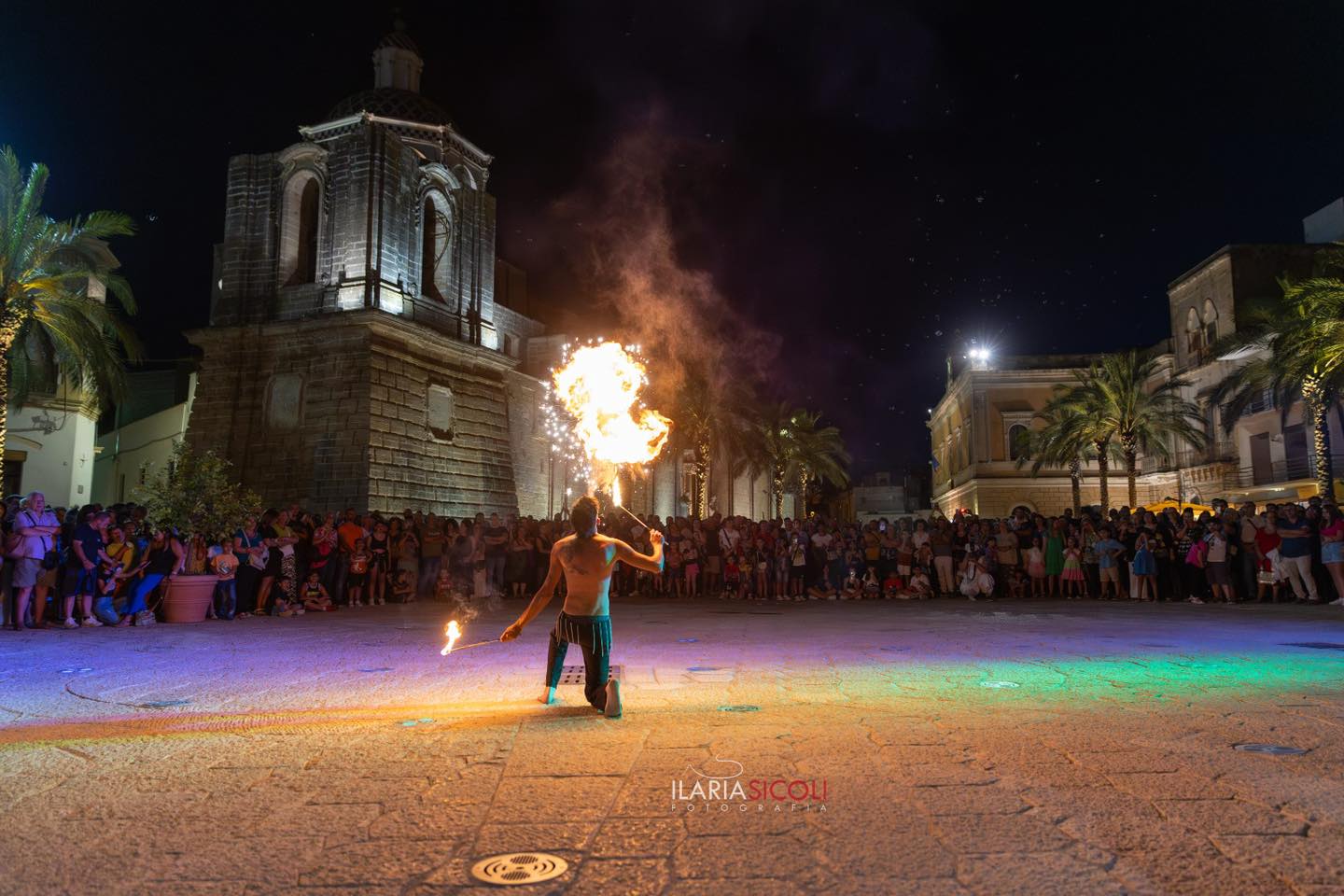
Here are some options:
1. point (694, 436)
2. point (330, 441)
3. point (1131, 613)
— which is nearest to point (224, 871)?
point (1131, 613)

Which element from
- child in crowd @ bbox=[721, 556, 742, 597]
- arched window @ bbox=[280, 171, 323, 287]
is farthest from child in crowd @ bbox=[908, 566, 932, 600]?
arched window @ bbox=[280, 171, 323, 287]

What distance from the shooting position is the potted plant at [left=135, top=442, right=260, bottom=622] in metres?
12.6

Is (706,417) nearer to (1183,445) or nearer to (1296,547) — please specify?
(1296,547)

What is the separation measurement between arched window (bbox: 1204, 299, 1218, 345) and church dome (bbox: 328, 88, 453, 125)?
3346 centimetres

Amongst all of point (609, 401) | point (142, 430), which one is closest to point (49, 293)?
point (609, 401)

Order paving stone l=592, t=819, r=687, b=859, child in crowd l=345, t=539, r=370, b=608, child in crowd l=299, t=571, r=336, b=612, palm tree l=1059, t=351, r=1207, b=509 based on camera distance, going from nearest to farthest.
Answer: paving stone l=592, t=819, r=687, b=859, child in crowd l=299, t=571, r=336, b=612, child in crowd l=345, t=539, r=370, b=608, palm tree l=1059, t=351, r=1207, b=509

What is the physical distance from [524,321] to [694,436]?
11892 mm

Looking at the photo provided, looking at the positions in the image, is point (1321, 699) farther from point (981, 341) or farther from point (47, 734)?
point (981, 341)

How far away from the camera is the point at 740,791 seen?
162 inches

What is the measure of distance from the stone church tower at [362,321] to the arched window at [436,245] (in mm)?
Result: 55

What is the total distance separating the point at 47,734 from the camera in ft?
17.7

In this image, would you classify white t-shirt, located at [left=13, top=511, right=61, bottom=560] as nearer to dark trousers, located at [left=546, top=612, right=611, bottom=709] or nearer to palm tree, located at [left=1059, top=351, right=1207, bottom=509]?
dark trousers, located at [left=546, top=612, right=611, bottom=709]

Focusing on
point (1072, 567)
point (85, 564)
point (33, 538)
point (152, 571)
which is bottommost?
point (1072, 567)

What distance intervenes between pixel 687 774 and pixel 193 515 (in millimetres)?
11491
